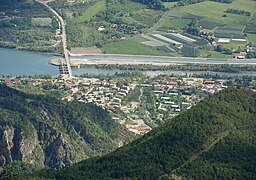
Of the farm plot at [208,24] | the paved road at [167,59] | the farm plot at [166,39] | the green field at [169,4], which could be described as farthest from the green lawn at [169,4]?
the paved road at [167,59]

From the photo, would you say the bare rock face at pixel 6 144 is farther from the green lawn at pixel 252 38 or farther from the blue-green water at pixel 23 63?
the green lawn at pixel 252 38

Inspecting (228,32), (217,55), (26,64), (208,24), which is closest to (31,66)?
(26,64)

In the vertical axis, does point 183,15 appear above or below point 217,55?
above

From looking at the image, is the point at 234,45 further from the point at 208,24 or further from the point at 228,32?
the point at 208,24

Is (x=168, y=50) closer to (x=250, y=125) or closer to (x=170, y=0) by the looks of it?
(x=170, y=0)

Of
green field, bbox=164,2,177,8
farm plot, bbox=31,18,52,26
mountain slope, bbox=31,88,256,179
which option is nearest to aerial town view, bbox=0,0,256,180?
mountain slope, bbox=31,88,256,179

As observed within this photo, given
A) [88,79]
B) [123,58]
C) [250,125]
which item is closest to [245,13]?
[123,58]
